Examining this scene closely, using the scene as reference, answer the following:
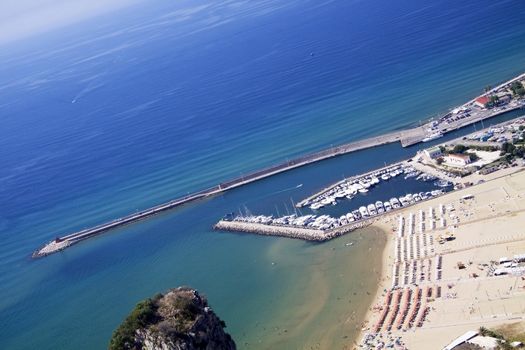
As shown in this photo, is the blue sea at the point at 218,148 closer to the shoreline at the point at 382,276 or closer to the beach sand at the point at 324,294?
the beach sand at the point at 324,294

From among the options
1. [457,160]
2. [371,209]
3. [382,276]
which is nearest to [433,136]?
[457,160]

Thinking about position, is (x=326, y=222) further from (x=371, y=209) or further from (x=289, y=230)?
(x=371, y=209)

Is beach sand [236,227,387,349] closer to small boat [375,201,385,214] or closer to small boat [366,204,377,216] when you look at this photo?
small boat [366,204,377,216]

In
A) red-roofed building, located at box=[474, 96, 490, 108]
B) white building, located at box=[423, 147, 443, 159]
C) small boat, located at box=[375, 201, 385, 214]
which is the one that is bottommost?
small boat, located at box=[375, 201, 385, 214]

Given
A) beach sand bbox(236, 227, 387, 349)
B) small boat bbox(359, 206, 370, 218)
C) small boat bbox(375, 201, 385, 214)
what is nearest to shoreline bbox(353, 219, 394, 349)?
beach sand bbox(236, 227, 387, 349)

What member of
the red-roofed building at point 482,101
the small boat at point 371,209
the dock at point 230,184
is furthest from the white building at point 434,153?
Result: the red-roofed building at point 482,101

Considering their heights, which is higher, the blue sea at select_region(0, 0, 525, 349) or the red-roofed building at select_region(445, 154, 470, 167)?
the blue sea at select_region(0, 0, 525, 349)
